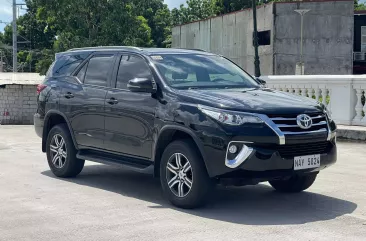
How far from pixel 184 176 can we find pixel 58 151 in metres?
2.87

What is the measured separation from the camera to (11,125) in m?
19.3

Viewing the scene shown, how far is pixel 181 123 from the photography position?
6660 mm

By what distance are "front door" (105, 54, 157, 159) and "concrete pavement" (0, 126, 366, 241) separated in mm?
627

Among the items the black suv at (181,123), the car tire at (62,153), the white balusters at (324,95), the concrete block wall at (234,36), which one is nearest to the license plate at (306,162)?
the black suv at (181,123)

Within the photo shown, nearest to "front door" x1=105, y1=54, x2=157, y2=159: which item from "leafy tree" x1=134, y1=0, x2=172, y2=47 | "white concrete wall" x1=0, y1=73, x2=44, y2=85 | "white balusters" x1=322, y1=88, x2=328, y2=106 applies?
"white balusters" x1=322, y1=88, x2=328, y2=106

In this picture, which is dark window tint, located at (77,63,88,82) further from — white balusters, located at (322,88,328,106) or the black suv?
white balusters, located at (322,88,328,106)

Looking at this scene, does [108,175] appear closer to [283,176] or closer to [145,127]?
[145,127]

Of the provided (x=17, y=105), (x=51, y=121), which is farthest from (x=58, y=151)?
(x=17, y=105)

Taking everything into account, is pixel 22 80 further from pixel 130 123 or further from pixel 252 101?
pixel 252 101

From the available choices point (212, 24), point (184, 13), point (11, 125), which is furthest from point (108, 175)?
point (184, 13)

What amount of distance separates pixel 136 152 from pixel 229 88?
1.36 metres

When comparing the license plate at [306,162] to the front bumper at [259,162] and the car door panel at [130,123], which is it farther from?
the car door panel at [130,123]

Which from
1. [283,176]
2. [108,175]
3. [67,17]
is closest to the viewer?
[283,176]

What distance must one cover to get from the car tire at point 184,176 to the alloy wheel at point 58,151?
A: 235cm
